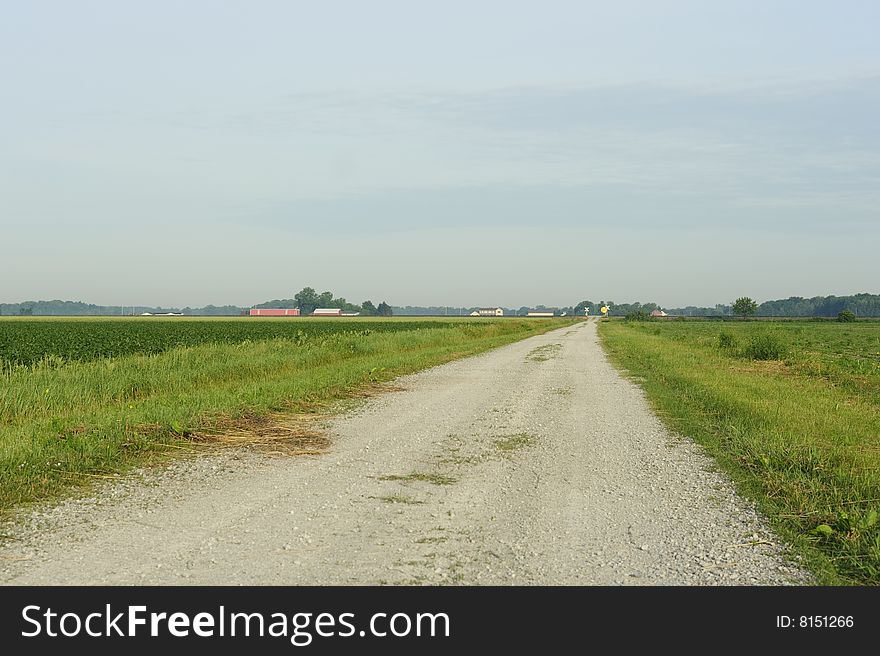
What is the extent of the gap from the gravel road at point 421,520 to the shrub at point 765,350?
2003 centimetres

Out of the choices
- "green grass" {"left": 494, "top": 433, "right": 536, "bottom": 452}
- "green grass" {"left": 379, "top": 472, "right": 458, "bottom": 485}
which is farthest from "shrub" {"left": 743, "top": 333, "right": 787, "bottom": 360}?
"green grass" {"left": 379, "top": 472, "right": 458, "bottom": 485}

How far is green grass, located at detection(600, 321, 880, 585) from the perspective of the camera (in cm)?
621

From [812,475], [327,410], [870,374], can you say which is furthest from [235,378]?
[870,374]

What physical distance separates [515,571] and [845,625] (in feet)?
7.09

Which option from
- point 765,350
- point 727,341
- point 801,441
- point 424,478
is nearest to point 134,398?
point 424,478

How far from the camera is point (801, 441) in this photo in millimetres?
10531

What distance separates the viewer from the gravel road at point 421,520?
17.7 feet

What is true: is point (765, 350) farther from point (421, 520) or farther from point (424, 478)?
point (421, 520)

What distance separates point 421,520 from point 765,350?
26585 mm

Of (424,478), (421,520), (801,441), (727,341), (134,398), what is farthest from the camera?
(727,341)

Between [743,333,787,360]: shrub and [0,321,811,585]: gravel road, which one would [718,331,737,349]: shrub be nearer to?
[743,333,787,360]: shrub

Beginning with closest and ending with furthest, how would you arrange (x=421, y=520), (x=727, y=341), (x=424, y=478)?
(x=421, y=520)
(x=424, y=478)
(x=727, y=341)

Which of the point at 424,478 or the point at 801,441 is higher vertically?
the point at 801,441

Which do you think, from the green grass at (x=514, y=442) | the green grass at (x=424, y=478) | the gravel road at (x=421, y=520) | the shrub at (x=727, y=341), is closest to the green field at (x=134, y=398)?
the gravel road at (x=421, y=520)
